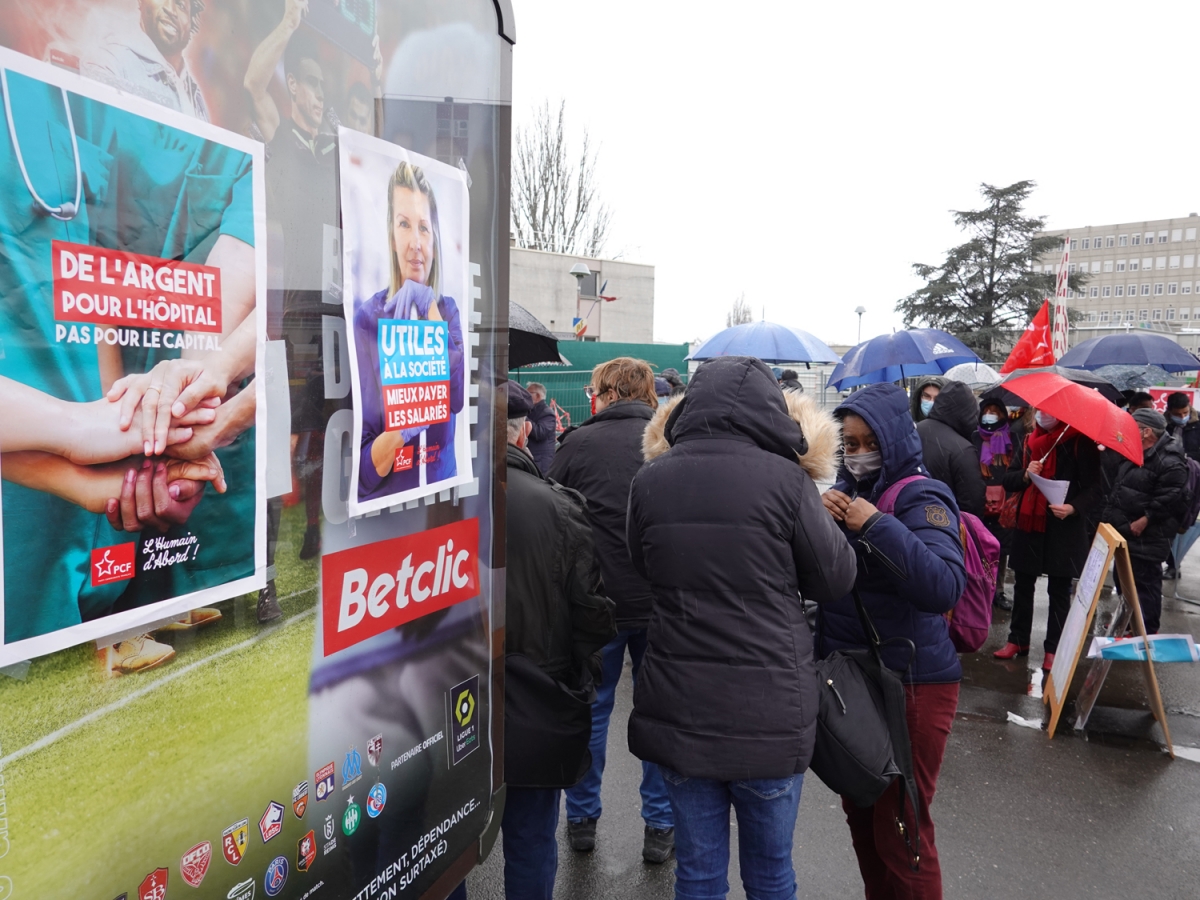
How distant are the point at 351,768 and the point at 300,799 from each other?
114mm

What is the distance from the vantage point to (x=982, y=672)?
19.6ft

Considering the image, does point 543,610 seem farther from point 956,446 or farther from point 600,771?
point 956,446

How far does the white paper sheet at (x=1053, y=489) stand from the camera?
552 centimetres

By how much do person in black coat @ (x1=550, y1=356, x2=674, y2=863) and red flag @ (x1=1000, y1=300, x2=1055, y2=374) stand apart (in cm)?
348

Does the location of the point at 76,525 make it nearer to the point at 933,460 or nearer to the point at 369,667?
the point at 369,667

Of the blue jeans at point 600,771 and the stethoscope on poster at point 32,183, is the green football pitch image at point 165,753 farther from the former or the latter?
the blue jeans at point 600,771

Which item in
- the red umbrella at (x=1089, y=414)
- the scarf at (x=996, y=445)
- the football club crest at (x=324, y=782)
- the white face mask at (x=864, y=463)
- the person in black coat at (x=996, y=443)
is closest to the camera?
the football club crest at (x=324, y=782)

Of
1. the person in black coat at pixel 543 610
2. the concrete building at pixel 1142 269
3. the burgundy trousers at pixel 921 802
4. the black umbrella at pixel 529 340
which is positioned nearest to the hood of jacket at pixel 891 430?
the burgundy trousers at pixel 921 802

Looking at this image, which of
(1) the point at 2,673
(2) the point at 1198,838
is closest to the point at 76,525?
(1) the point at 2,673

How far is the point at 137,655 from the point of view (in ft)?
3.33

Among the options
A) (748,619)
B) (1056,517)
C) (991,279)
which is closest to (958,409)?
(1056,517)

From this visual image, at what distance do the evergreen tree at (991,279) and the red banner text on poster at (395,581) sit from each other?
34.1 meters

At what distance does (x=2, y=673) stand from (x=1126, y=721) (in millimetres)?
6073

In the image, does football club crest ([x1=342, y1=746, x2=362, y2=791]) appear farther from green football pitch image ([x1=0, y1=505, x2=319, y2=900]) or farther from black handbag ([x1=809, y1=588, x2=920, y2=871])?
black handbag ([x1=809, y1=588, x2=920, y2=871])
